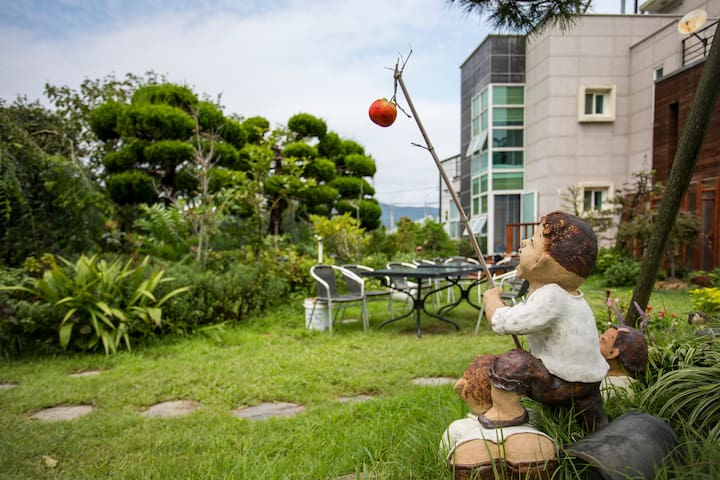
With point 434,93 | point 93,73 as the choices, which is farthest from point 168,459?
point 93,73

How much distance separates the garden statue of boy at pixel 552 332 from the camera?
1420 mm

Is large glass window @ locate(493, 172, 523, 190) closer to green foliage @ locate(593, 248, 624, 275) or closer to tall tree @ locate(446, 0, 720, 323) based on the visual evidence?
green foliage @ locate(593, 248, 624, 275)

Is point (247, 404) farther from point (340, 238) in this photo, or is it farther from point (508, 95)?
point (508, 95)

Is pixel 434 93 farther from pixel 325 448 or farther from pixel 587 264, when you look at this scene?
pixel 325 448

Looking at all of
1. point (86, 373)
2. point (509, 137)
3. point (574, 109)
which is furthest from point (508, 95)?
point (86, 373)

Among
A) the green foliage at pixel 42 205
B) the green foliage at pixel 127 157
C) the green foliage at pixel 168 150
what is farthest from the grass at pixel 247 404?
the green foliage at pixel 127 157

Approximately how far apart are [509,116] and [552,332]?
2042 centimetres

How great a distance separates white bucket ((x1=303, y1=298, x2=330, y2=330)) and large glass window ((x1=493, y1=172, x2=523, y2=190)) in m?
16.2

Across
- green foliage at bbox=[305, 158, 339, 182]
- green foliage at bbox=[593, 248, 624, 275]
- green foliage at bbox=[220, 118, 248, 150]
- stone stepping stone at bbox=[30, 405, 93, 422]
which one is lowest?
green foliage at bbox=[593, 248, 624, 275]

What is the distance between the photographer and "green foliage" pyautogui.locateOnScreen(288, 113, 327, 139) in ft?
48.1

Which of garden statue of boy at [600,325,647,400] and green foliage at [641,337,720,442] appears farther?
garden statue of boy at [600,325,647,400]

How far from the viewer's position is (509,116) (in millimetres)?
→ 20297

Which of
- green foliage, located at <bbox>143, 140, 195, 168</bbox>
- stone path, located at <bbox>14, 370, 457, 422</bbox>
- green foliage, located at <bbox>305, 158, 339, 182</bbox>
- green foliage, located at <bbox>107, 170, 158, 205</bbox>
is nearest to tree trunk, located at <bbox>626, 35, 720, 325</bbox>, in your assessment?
stone path, located at <bbox>14, 370, 457, 422</bbox>

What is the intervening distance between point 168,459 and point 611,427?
1.94 meters
